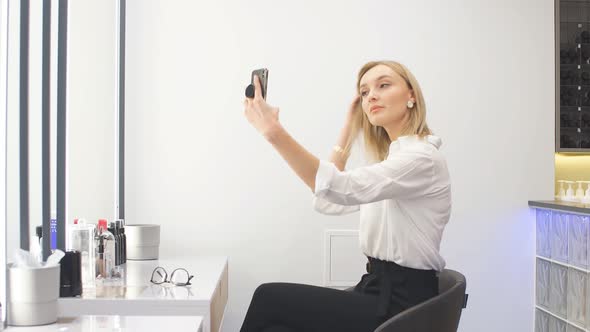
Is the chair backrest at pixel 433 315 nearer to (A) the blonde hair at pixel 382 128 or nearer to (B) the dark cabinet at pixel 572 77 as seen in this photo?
(A) the blonde hair at pixel 382 128

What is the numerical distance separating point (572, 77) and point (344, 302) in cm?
260

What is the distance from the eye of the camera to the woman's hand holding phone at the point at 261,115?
190cm

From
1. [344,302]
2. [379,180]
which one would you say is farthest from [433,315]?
[379,180]

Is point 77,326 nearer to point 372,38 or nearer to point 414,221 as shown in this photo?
point 414,221

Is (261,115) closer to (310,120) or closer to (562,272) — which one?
(310,120)

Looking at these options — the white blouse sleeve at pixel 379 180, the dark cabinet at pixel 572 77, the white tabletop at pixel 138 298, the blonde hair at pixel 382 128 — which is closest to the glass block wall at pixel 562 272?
the dark cabinet at pixel 572 77

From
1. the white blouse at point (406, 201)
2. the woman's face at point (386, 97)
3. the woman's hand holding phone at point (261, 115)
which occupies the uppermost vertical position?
the woman's face at point (386, 97)

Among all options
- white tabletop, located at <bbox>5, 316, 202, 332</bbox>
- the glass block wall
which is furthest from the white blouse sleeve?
the glass block wall

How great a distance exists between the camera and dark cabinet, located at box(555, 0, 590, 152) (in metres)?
4.09

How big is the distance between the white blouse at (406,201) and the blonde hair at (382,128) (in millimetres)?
66

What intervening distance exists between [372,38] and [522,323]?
6.09 feet

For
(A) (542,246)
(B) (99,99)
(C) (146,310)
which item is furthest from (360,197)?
(A) (542,246)

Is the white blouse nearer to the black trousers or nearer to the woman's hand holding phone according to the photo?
the black trousers

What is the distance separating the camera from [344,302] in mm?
2176
